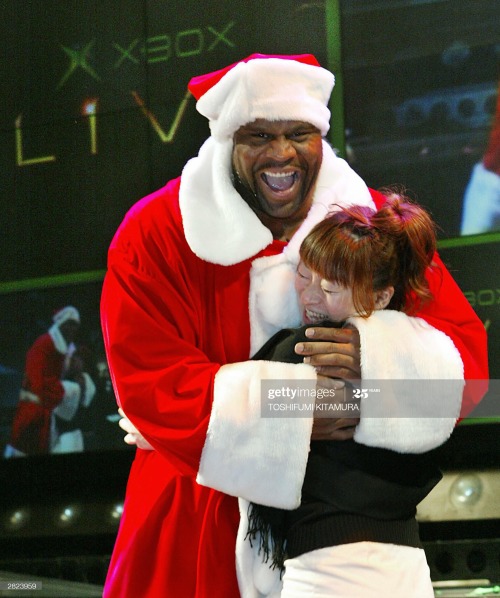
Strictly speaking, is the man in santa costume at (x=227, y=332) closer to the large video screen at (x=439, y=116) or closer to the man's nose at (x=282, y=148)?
the man's nose at (x=282, y=148)

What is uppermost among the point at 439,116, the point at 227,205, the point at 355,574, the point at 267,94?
the point at 439,116

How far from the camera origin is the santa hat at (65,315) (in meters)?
3.66

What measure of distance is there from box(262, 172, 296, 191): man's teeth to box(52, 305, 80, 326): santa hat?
1715 mm

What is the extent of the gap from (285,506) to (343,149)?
1865 millimetres

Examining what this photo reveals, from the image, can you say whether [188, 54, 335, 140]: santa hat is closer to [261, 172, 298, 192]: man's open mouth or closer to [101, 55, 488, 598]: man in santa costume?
[101, 55, 488, 598]: man in santa costume

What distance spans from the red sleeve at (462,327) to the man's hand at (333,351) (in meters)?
0.22

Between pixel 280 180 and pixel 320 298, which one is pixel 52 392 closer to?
pixel 280 180

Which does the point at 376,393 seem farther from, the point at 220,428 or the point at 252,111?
the point at 252,111

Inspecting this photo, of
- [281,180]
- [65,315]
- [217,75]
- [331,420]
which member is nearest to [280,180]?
[281,180]

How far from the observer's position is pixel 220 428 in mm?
1789

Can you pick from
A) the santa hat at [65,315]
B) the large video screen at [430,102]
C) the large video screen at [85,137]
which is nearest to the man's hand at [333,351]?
the large video screen at [430,102]

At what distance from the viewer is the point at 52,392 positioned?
3639 mm

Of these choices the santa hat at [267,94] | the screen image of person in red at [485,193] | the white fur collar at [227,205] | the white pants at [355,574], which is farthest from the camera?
the screen image of person in red at [485,193]

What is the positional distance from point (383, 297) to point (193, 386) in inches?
16.3
